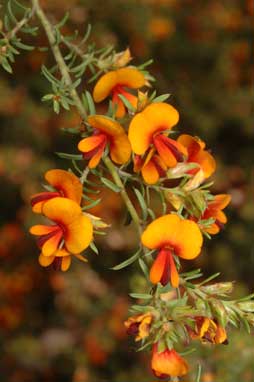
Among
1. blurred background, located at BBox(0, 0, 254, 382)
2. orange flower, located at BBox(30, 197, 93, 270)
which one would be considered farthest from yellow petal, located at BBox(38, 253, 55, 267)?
blurred background, located at BBox(0, 0, 254, 382)

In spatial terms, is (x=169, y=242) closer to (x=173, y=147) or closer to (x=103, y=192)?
(x=173, y=147)

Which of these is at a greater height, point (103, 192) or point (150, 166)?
point (150, 166)

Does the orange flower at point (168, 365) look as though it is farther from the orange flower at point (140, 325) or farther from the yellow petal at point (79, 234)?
the yellow petal at point (79, 234)

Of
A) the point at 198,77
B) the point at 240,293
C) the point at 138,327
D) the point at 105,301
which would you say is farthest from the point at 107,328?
the point at 138,327

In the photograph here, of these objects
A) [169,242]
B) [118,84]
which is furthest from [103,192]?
[169,242]

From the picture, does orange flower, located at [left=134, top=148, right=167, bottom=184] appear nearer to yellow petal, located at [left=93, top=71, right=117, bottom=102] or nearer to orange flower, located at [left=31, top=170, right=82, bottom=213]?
orange flower, located at [left=31, top=170, right=82, bottom=213]

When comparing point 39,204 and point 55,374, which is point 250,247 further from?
point 39,204

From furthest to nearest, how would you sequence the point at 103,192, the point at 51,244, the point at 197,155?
the point at 103,192, the point at 197,155, the point at 51,244
